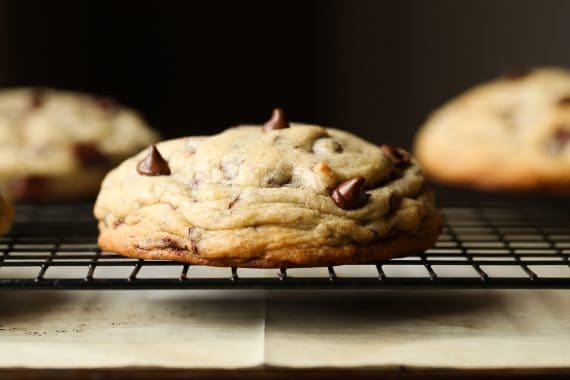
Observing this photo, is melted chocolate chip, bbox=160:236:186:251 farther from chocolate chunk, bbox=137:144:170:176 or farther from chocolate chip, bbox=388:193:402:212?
chocolate chip, bbox=388:193:402:212

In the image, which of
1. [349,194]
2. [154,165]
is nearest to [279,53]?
[154,165]

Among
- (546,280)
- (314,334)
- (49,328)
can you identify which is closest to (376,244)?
(314,334)

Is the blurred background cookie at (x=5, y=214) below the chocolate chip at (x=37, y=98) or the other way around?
below

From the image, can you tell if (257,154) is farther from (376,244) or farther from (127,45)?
(127,45)

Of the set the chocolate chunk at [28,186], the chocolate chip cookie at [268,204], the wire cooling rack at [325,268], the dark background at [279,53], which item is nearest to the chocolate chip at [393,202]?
the chocolate chip cookie at [268,204]

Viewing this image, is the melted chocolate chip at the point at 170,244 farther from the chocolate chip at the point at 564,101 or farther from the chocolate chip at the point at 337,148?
the chocolate chip at the point at 564,101

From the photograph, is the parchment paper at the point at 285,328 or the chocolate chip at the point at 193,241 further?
the chocolate chip at the point at 193,241

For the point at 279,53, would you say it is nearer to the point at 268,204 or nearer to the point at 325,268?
the point at 325,268
